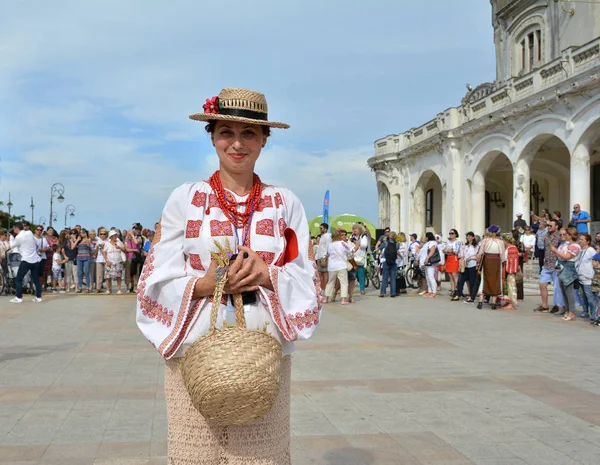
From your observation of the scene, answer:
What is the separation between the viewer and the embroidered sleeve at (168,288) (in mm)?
2621

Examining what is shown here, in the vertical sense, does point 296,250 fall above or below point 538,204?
below

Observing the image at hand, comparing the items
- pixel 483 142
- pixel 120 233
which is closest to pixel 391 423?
pixel 120 233

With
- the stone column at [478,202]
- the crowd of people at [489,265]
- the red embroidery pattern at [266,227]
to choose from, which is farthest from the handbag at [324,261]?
the red embroidery pattern at [266,227]

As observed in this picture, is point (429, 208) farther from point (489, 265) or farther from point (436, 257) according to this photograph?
point (489, 265)

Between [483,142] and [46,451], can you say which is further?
[483,142]

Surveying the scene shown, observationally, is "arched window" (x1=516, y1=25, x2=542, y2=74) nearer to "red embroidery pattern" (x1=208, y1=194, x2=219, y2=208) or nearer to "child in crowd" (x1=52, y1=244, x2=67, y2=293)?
"child in crowd" (x1=52, y1=244, x2=67, y2=293)

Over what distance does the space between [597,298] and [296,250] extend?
10.7 m

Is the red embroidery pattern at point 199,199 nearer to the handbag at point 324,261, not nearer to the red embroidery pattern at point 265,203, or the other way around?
the red embroidery pattern at point 265,203

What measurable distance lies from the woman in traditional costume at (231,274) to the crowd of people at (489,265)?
10.2 metres

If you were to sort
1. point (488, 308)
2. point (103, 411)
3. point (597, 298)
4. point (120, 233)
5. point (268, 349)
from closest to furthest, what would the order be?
point (268, 349)
point (103, 411)
point (597, 298)
point (488, 308)
point (120, 233)

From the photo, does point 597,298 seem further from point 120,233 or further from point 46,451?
point 120,233

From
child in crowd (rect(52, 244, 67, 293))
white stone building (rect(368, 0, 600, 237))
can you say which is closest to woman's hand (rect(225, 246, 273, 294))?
child in crowd (rect(52, 244, 67, 293))

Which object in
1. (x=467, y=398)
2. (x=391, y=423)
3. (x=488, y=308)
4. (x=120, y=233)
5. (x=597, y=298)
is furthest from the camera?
(x=120, y=233)

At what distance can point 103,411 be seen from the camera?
18.8ft
